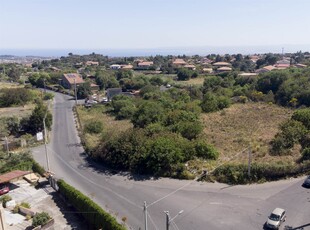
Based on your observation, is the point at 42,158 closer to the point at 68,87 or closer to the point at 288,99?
the point at 288,99

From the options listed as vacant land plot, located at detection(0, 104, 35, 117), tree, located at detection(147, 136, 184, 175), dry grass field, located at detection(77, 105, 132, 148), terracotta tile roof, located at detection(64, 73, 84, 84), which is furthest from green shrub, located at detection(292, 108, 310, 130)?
terracotta tile roof, located at detection(64, 73, 84, 84)

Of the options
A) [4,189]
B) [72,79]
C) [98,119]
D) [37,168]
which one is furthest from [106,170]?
[72,79]

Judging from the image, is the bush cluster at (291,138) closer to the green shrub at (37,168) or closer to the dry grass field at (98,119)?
the dry grass field at (98,119)

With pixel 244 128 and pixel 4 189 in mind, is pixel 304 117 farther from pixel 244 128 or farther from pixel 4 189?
pixel 4 189

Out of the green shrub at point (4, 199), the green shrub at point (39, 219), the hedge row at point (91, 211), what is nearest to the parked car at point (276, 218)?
the hedge row at point (91, 211)

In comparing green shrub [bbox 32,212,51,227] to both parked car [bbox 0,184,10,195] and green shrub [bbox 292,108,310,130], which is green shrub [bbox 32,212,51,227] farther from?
green shrub [bbox 292,108,310,130]

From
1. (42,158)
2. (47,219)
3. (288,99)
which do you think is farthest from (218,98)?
(47,219)

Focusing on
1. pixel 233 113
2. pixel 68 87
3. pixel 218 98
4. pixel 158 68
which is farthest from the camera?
pixel 158 68
